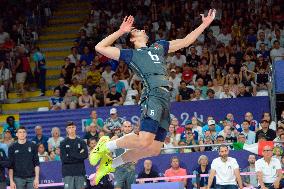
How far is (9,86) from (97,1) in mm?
5184

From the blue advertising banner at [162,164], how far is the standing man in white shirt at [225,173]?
4.28 ft

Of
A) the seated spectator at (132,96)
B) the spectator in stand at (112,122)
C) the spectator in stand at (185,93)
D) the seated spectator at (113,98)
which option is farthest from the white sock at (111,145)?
the seated spectator at (113,98)

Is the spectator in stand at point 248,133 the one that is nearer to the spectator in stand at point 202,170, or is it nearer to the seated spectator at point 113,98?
the spectator in stand at point 202,170

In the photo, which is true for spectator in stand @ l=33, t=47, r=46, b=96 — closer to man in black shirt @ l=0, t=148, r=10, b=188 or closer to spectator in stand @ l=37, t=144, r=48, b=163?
spectator in stand @ l=37, t=144, r=48, b=163

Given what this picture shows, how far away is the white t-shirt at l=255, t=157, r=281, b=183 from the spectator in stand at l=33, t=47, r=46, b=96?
1139 centimetres

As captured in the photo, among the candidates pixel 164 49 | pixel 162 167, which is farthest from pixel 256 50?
pixel 164 49

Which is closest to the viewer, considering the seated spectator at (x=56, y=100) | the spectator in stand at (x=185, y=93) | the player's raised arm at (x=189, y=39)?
the player's raised arm at (x=189, y=39)

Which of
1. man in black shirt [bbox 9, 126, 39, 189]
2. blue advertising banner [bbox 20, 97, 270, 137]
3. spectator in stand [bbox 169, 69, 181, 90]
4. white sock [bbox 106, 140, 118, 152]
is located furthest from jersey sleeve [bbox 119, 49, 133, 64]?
spectator in stand [bbox 169, 69, 181, 90]

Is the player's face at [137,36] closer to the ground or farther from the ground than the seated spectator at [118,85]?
closer to the ground

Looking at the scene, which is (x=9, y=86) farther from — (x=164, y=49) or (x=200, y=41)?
(x=164, y=49)

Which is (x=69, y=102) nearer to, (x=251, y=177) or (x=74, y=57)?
(x=74, y=57)

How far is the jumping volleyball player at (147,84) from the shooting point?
497 inches

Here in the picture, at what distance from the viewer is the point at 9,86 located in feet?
92.9

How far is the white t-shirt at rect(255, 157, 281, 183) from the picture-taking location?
1831 centimetres
